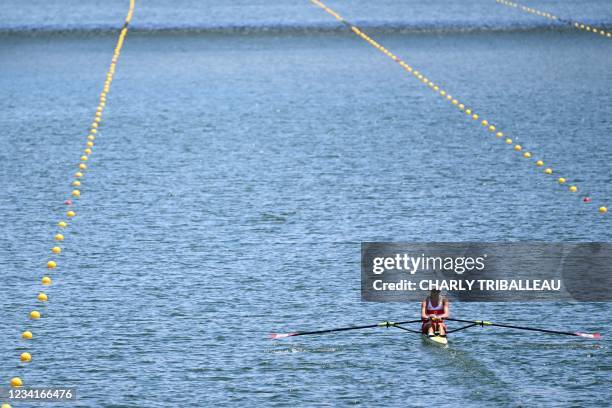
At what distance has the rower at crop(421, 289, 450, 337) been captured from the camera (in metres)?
15.1

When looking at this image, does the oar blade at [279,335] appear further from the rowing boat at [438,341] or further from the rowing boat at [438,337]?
the rowing boat at [438,341]

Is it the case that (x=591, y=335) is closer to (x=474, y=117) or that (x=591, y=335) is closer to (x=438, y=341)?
(x=438, y=341)

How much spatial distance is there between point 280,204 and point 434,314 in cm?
680

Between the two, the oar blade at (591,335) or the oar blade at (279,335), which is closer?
the oar blade at (591,335)

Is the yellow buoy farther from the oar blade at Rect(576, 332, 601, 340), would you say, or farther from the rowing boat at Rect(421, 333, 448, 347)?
the oar blade at Rect(576, 332, 601, 340)

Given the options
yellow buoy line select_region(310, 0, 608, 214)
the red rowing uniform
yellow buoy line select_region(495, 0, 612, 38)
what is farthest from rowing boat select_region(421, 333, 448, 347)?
yellow buoy line select_region(495, 0, 612, 38)

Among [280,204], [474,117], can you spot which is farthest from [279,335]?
[474,117]

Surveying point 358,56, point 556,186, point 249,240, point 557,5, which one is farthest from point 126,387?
point 557,5

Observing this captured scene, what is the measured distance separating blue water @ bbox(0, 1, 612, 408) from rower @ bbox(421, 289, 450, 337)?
0.88ft

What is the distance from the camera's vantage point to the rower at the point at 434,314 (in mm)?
15078

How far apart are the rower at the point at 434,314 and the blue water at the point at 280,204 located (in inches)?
10.6

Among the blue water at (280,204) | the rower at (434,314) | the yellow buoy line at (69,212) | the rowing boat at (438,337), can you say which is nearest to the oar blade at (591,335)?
the rowing boat at (438,337)

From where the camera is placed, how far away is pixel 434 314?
1517 cm

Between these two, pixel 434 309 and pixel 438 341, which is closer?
pixel 438 341
